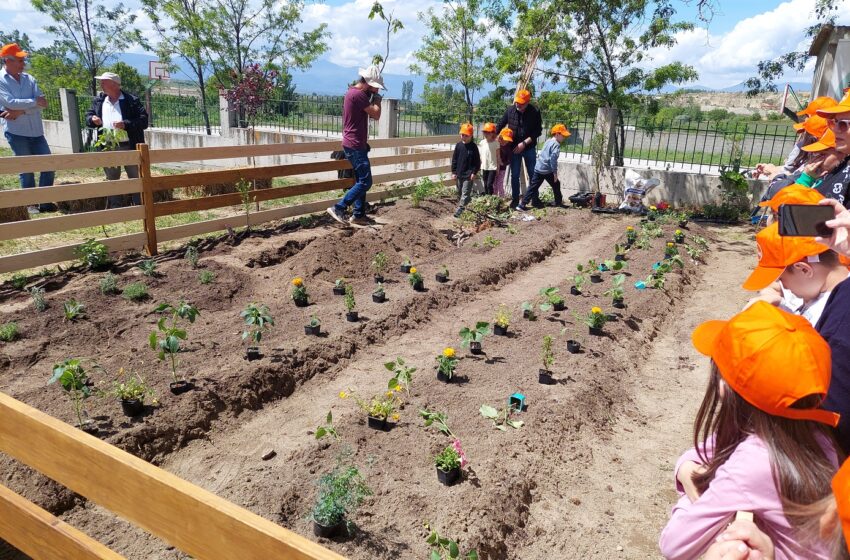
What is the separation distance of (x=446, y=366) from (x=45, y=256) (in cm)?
441

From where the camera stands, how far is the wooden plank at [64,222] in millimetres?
5516

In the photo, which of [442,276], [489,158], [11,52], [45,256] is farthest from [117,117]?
[489,158]

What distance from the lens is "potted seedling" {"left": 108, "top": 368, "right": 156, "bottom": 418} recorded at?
3.55 meters

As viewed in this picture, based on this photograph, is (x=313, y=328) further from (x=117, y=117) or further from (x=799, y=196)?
(x=117, y=117)

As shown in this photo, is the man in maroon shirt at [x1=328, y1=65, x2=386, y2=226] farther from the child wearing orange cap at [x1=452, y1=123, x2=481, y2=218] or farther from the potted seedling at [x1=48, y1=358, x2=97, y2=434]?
the potted seedling at [x1=48, y1=358, x2=97, y2=434]

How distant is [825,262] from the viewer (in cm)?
233

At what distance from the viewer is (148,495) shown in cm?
152

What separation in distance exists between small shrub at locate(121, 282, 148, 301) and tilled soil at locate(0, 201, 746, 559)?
0.36ft

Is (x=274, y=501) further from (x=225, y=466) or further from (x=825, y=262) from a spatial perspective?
(x=825, y=262)

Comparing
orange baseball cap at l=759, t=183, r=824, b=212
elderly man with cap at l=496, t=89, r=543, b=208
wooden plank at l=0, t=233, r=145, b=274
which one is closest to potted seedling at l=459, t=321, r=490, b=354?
orange baseball cap at l=759, t=183, r=824, b=212

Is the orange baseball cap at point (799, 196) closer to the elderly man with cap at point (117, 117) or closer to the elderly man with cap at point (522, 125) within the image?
the elderly man with cap at point (117, 117)

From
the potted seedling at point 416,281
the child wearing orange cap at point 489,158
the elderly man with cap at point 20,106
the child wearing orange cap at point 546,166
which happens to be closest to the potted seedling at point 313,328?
the potted seedling at point 416,281

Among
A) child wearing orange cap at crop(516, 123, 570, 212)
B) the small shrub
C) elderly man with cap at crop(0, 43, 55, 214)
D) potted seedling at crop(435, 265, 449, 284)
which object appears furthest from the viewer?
child wearing orange cap at crop(516, 123, 570, 212)

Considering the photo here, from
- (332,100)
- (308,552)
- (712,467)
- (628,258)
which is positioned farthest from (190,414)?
(332,100)
